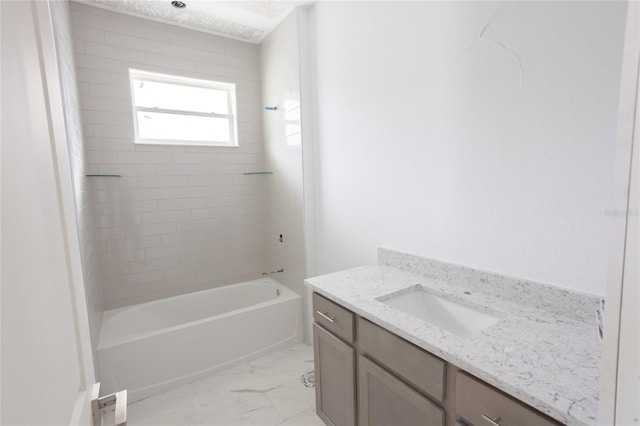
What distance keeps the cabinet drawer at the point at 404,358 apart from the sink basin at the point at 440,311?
20 centimetres

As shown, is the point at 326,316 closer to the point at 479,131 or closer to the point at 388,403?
the point at 388,403

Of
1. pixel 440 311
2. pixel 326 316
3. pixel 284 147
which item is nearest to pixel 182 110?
pixel 284 147

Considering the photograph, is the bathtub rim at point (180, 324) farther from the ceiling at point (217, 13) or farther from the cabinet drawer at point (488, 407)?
the ceiling at point (217, 13)

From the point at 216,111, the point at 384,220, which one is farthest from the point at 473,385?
the point at 216,111

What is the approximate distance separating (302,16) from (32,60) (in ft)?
7.67

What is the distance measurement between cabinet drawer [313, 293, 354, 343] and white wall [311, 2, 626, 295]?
602mm

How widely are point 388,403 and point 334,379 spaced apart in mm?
396

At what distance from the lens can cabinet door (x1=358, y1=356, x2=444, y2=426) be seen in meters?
1.07

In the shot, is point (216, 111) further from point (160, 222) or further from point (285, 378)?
point (285, 378)

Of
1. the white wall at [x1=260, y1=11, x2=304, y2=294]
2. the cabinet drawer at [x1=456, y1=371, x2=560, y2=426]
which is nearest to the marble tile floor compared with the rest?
the white wall at [x1=260, y1=11, x2=304, y2=294]

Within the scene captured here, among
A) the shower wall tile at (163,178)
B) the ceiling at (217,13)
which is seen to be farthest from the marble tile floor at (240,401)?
the ceiling at (217,13)

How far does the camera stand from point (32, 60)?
1.79 feet

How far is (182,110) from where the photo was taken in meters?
2.95

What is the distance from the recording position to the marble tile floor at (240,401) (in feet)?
6.23
